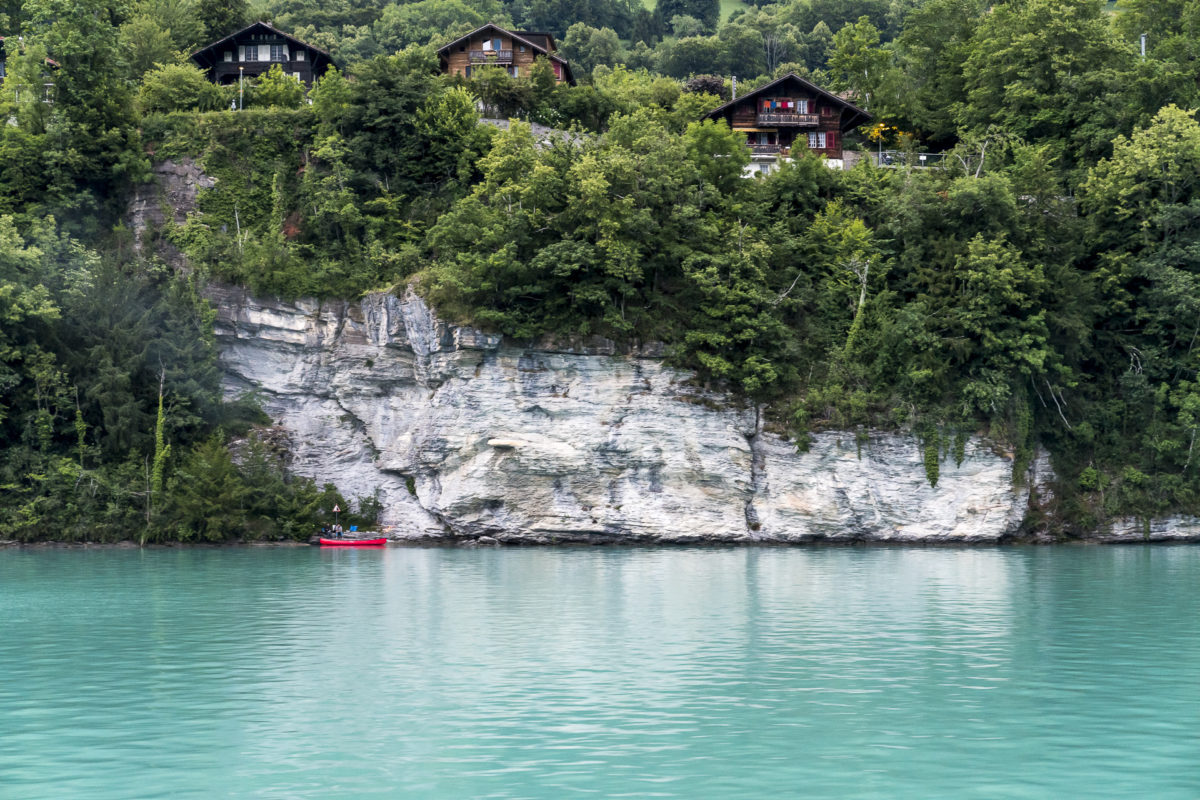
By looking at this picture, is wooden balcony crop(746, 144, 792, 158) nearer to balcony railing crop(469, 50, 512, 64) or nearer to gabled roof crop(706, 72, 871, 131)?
gabled roof crop(706, 72, 871, 131)

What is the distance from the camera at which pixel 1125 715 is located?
59.1 feet

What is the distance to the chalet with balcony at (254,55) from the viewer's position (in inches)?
2992

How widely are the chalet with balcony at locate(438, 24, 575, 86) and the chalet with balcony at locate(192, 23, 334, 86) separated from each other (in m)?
8.10

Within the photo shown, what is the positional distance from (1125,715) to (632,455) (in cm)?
3757

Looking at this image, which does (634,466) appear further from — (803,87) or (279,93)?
(279,93)

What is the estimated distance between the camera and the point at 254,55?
251 feet

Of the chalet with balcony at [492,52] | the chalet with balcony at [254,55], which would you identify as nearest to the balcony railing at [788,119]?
the chalet with balcony at [492,52]

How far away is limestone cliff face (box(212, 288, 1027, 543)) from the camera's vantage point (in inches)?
2148

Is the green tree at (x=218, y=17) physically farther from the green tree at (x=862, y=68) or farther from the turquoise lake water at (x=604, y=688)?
the turquoise lake water at (x=604, y=688)

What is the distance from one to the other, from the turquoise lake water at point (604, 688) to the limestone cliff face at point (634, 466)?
16.6 meters

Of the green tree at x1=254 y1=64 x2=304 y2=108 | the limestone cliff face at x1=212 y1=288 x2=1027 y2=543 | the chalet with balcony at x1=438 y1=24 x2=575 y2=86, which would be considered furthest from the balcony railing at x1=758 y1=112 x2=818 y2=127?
the green tree at x1=254 y1=64 x2=304 y2=108

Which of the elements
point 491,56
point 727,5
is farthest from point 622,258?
point 727,5

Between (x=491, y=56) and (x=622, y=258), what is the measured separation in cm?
2879

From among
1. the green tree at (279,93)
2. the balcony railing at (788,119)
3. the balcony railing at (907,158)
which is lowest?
the balcony railing at (907,158)
